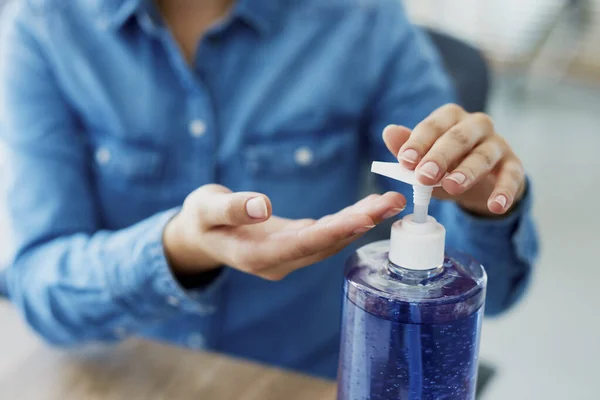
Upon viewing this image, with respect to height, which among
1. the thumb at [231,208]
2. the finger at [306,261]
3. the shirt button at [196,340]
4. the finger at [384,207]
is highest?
the finger at [384,207]

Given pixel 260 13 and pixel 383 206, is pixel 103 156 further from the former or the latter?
pixel 383 206

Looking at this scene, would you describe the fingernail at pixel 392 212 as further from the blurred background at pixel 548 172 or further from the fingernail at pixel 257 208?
the blurred background at pixel 548 172

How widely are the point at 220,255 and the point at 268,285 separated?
1.00 ft

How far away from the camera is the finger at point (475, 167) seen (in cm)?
44

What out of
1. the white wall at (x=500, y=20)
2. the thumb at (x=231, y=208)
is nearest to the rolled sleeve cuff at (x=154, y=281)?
the thumb at (x=231, y=208)

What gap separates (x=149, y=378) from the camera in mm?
643

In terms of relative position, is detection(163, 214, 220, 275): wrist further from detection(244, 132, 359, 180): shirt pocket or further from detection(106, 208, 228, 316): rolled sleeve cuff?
detection(244, 132, 359, 180): shirt pocket

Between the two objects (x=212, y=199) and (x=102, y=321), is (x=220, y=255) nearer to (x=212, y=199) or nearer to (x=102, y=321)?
(x=212, y=199)

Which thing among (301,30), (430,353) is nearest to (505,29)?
(301,30)

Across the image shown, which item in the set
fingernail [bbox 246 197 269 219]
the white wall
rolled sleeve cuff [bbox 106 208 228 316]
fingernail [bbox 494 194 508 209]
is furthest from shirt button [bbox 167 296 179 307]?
the white wall

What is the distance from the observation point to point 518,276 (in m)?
0.70

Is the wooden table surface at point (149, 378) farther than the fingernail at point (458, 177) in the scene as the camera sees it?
Yes

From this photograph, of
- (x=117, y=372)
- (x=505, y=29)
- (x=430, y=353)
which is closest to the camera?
(x=430, y=353)

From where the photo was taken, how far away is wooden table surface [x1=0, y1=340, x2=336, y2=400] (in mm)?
621
